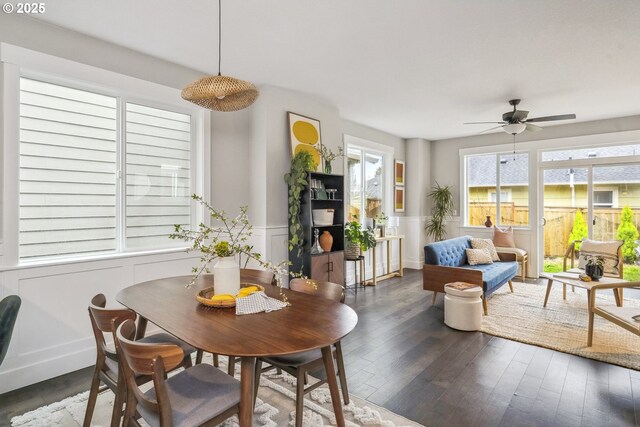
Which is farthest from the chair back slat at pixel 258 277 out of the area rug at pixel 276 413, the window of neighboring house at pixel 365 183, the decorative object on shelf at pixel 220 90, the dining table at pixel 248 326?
the window of neighboring house at pixel 365 183

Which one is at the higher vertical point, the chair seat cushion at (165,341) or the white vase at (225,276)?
the white vase at (225,276)

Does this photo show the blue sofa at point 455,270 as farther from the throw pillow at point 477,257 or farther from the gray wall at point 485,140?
the gray wall at point 485,140

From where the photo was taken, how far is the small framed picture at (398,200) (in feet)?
Answer: 22.8

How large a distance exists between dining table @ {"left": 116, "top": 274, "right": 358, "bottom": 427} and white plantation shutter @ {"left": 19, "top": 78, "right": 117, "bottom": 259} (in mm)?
1111

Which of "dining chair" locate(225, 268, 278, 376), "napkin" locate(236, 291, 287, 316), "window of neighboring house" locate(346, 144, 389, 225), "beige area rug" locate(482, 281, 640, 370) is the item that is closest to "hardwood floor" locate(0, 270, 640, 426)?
"beige area rug" locate(482, 281, 640, 370)

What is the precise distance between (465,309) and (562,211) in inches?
158

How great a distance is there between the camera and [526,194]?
6473mm

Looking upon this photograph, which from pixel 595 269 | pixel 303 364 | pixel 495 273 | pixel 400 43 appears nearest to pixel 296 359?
pixel 303 364

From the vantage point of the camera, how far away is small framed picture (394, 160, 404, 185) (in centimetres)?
696

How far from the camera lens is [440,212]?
284 inches

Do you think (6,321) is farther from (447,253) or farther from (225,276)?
(447,253)

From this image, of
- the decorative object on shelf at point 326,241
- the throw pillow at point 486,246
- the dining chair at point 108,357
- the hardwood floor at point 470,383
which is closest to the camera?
the dining chair at point 108,357

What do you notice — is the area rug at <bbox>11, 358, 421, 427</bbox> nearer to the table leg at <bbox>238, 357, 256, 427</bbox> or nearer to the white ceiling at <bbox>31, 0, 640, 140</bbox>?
the table leg at <bbox>238, 357, 256, 427</bbox>

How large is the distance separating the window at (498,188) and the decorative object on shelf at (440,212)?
0.39 m
